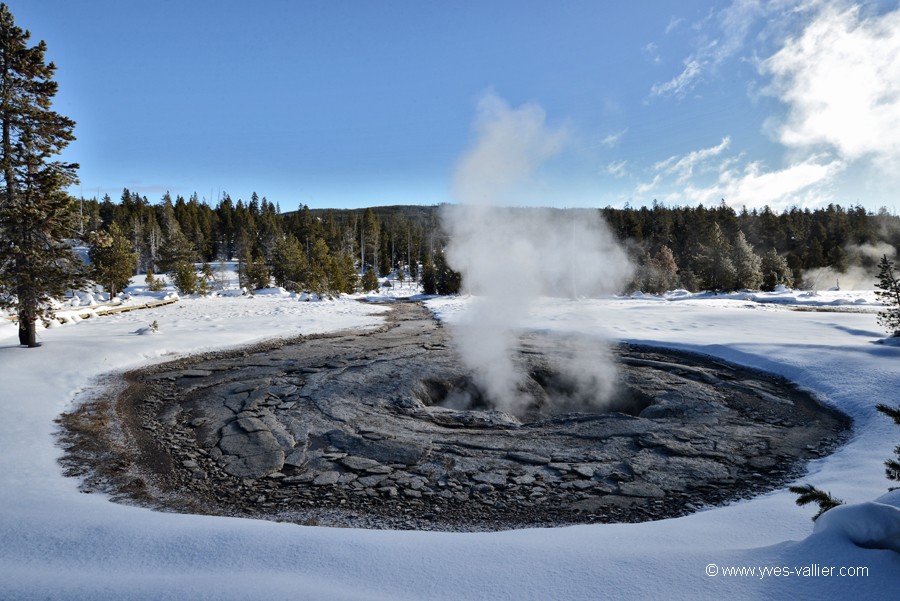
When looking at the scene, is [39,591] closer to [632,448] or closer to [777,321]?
[632,448]

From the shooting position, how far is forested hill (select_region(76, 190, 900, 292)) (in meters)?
52.6

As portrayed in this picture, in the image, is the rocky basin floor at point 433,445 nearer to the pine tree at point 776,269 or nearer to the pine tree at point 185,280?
the pine tree at point 185,280

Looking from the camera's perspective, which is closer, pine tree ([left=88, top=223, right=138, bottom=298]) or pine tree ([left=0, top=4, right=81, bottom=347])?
pine tree ([left=0, top=4, right=81, bottom=347])

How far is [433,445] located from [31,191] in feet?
46.2

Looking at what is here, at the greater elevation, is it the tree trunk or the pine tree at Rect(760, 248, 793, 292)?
the pine tree at Rect(760, 248, 793, 292)

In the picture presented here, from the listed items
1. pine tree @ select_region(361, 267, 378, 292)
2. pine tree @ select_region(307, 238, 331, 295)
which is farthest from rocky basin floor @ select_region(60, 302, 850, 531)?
pine tree @ select_region(361, 267, 378, 292)

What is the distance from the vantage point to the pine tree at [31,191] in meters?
12.4

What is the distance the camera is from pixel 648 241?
7769cm

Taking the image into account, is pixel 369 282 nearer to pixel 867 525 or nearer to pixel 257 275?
pixel 257 275

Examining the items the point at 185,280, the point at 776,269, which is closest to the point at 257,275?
the point at 185,280

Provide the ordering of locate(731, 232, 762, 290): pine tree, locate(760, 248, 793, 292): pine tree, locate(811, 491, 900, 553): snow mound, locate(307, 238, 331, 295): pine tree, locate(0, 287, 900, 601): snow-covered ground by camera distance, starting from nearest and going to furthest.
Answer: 1. locate(811, 491, 900, 553): snow mound
2. locate(0, 287, 900, 601): snow-covered ground
3. locate(307, 238, 331, 295): pine tree
4. locate(731, 232, 762, 290): pine tree
5. locate(760, 248, 793, 292): pine tree

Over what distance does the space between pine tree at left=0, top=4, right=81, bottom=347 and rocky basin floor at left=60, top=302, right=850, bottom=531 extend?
4245mm

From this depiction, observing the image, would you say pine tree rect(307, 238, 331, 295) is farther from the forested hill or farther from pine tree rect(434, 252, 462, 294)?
pine tree rect(434, 252, 462, 294)

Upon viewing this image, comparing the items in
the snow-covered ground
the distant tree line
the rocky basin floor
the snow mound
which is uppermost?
the distant tree line
